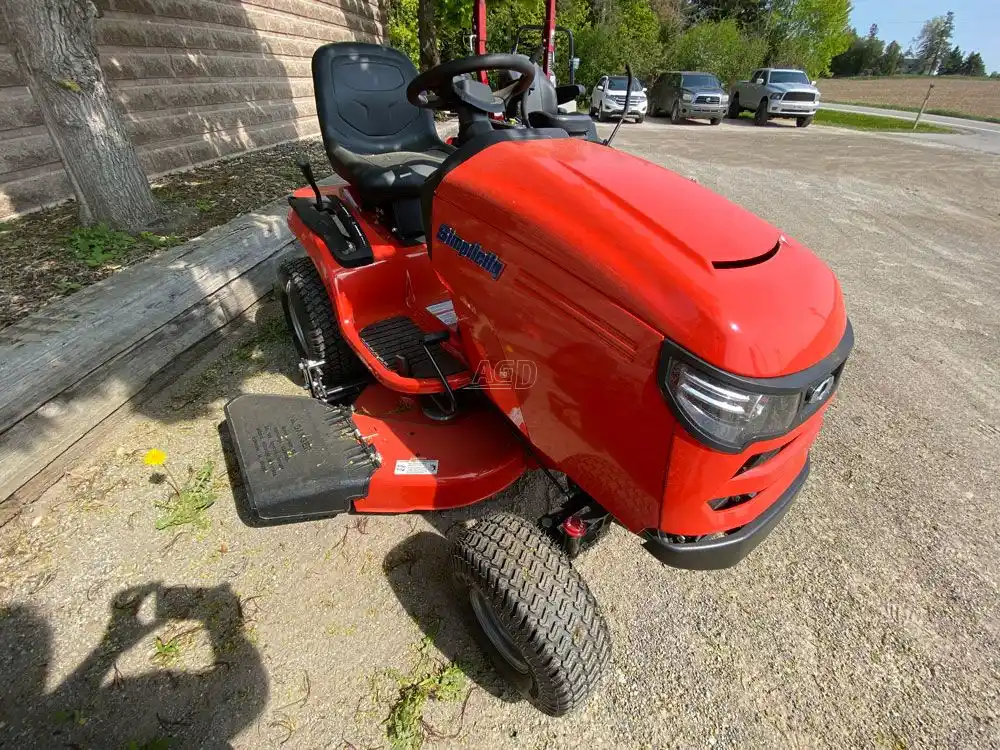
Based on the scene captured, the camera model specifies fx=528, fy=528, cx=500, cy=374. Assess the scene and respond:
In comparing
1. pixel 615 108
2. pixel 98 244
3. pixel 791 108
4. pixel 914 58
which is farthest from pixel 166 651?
pixel 914 58

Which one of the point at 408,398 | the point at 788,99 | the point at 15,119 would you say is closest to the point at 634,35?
the point at 788,99

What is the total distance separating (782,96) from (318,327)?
17258 mm

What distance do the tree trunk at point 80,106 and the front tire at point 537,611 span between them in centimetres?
361

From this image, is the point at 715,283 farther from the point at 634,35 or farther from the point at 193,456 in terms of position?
the point at 634,35

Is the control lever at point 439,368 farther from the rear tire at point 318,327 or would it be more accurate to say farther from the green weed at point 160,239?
the green weed at point 160,239

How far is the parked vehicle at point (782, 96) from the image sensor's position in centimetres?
1488

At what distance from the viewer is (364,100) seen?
285 cm

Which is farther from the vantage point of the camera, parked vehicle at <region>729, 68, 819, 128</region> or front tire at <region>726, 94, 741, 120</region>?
front tire at <region>726, 94, 741, 120</region>

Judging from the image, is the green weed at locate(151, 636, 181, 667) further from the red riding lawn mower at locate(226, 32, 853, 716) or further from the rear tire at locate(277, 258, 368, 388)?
the rear tire at locate(277, 258, 368, 388)

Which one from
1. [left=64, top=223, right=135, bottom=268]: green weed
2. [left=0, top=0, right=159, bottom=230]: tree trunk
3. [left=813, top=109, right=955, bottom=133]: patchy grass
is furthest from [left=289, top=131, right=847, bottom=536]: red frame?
[left=813, top=109, right=955, bottom=133]: patchy grass

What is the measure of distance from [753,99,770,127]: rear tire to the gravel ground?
52.6 feet

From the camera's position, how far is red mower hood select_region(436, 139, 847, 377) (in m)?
1.06

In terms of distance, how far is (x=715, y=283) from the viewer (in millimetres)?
1101

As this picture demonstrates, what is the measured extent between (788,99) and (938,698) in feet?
57.4
